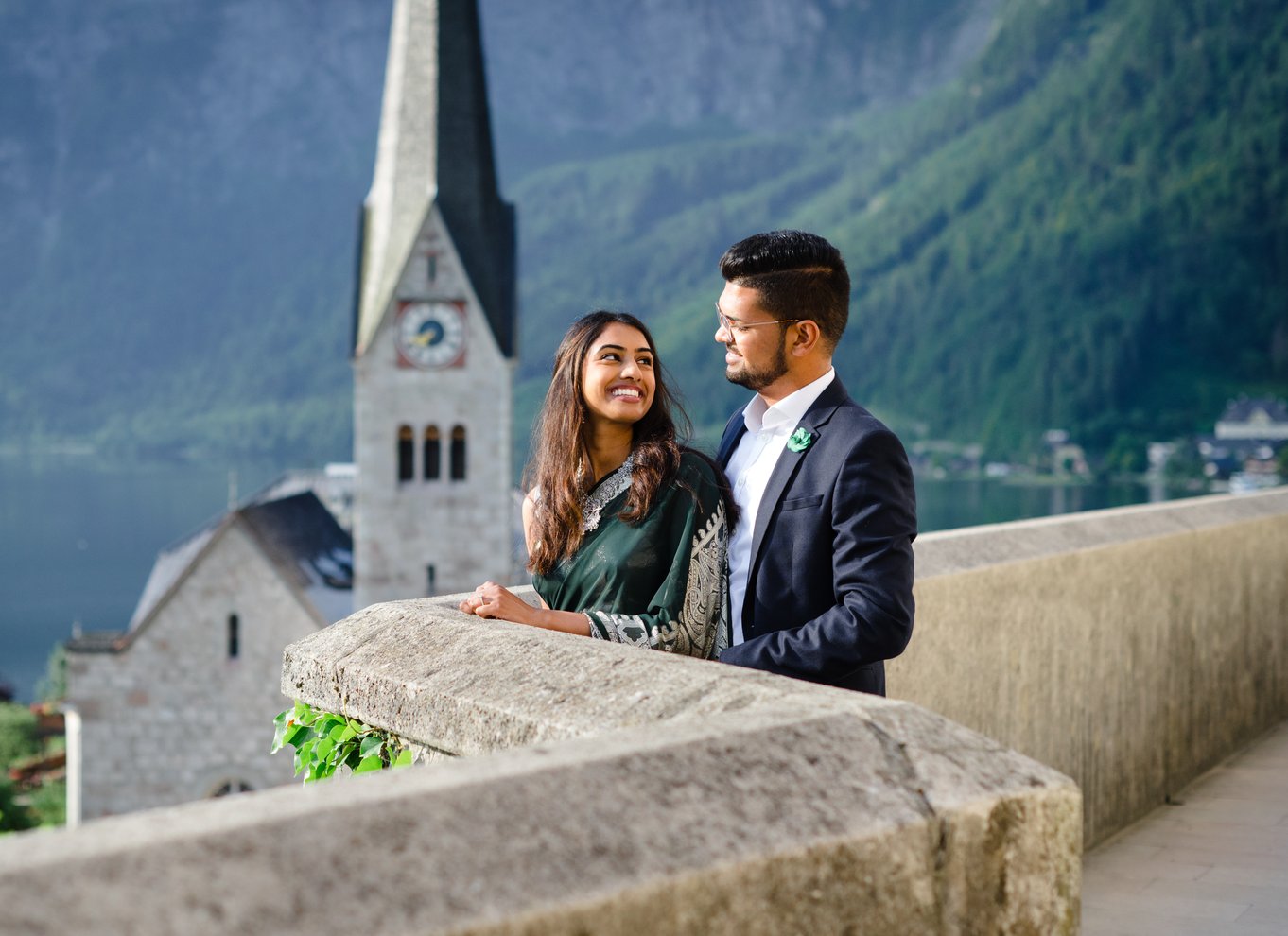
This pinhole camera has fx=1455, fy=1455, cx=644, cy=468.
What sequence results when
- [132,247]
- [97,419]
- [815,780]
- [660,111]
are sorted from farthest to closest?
[660,111], [132,247], [97,419], [815,780]

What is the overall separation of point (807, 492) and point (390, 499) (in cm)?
3336

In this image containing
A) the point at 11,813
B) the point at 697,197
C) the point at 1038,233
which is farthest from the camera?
the point at 697,197

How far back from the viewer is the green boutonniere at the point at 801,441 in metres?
2.42

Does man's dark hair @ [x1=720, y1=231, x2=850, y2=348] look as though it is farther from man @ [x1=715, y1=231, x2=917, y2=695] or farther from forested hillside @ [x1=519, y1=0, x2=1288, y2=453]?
forested hillside @ [x1=519, y1=0, x2=1288, y2=453]

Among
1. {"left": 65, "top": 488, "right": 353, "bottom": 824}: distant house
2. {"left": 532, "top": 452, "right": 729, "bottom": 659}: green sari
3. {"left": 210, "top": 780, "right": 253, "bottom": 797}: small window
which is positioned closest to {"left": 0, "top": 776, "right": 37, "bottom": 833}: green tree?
{"left": 65, "top": 488, "right": 353, "bottom": 824}: distant house

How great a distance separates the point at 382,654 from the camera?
7.34 ft

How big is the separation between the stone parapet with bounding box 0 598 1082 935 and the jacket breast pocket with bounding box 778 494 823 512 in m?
0.58

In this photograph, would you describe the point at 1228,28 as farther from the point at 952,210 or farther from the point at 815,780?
the point at 815,780

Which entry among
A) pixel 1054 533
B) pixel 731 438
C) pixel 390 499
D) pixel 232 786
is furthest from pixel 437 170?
pixel 731 438

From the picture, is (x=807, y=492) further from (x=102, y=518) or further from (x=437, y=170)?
(x=102, y=518)

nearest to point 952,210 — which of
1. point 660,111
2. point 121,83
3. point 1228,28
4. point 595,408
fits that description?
point 1228,28

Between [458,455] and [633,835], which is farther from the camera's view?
[458,455]

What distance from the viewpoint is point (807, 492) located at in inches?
93.0

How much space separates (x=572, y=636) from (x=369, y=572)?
34.1m
